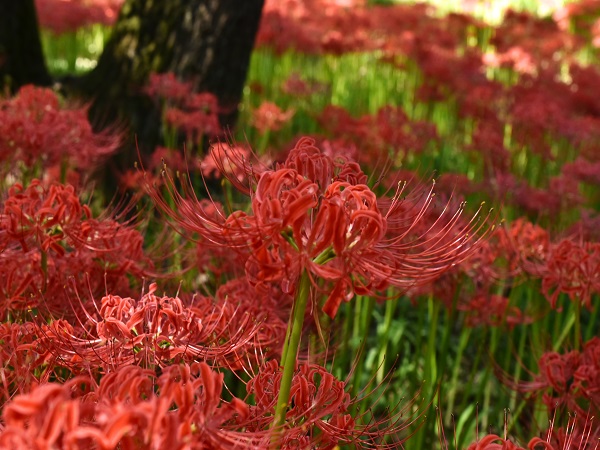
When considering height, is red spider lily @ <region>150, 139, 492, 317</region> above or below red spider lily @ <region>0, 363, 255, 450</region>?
above

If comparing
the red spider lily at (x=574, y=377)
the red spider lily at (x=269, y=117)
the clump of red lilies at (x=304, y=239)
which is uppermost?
the clump of red lilies at (x=304, y=239)

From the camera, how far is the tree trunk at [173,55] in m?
4.05

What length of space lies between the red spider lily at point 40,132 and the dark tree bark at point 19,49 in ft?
7.16

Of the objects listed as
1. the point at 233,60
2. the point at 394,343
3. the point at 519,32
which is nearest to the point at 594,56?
the point at 519,32

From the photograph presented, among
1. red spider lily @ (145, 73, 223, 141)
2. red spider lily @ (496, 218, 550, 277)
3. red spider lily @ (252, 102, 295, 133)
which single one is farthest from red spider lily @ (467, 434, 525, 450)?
red spider lily @ (252, 102, 295, 133)

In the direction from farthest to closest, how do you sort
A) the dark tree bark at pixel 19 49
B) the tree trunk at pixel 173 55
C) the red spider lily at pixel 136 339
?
the dark tree bark at pixel 19 49, the tree trunk at pixel 173 55, the red spider lily at pixel 136 339

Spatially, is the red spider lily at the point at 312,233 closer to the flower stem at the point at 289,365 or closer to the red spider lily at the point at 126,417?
the flower stem at the point at 289,365

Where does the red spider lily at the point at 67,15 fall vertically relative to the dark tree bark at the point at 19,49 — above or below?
above

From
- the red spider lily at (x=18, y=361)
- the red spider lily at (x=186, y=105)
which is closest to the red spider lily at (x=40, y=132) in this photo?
the red spider lily at (x=186, y=105)

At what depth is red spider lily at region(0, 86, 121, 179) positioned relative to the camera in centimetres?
224

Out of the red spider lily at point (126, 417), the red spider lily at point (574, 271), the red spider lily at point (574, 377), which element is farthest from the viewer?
the red spider lily at point (574, 271)

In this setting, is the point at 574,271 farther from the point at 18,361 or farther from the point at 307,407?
the point at 18,361

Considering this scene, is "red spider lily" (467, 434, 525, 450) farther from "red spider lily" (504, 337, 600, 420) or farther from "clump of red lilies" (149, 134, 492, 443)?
"red spider lily" (504, 337, 600, 420)

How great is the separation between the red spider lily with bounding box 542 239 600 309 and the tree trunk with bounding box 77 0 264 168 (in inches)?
92.1
